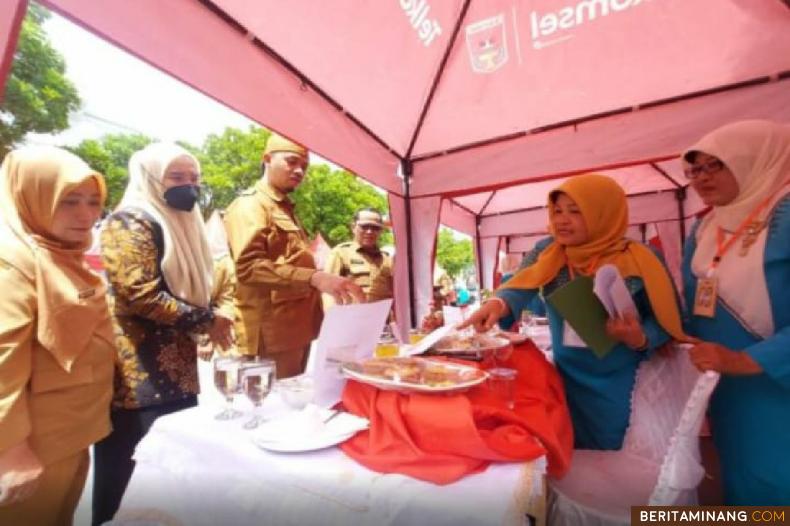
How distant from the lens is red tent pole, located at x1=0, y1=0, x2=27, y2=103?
889mm

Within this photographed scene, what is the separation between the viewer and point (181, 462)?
0.82 metres

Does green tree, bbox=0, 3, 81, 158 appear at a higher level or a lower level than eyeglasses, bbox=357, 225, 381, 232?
higher

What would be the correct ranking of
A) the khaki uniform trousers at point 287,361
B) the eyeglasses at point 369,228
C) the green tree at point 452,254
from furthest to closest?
the green tree at point 452,254
the eyeglasses at point 369,228
the khaki uniform trousers at point 287,361

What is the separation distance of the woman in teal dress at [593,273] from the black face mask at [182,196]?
4.18ft

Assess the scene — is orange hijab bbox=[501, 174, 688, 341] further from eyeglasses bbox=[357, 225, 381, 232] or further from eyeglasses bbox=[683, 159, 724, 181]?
eyeglasses bbox=[357, 225, 381, 232]

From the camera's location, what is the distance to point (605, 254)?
4.45 ft

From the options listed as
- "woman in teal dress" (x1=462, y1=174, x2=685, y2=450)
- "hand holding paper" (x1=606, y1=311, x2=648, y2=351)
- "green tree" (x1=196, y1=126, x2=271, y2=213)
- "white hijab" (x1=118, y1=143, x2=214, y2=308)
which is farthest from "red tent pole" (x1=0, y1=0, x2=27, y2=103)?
"green tree" (x1=196, y1=126, x2=271, y2=213)

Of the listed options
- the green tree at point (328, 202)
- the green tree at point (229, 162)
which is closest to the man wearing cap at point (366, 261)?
the green tree at point (328, 202)

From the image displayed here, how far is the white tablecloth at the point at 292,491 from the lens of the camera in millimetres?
625

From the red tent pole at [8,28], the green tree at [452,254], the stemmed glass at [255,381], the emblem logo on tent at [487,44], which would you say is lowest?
the stemmed glass at [255,381]

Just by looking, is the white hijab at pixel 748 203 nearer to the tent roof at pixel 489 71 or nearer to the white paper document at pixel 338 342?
the white paper document at pixel 338 342

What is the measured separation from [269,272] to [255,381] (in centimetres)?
100

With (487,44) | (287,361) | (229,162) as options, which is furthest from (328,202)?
(287,361)

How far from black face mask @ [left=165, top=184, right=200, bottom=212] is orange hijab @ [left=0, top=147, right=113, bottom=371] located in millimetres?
324
